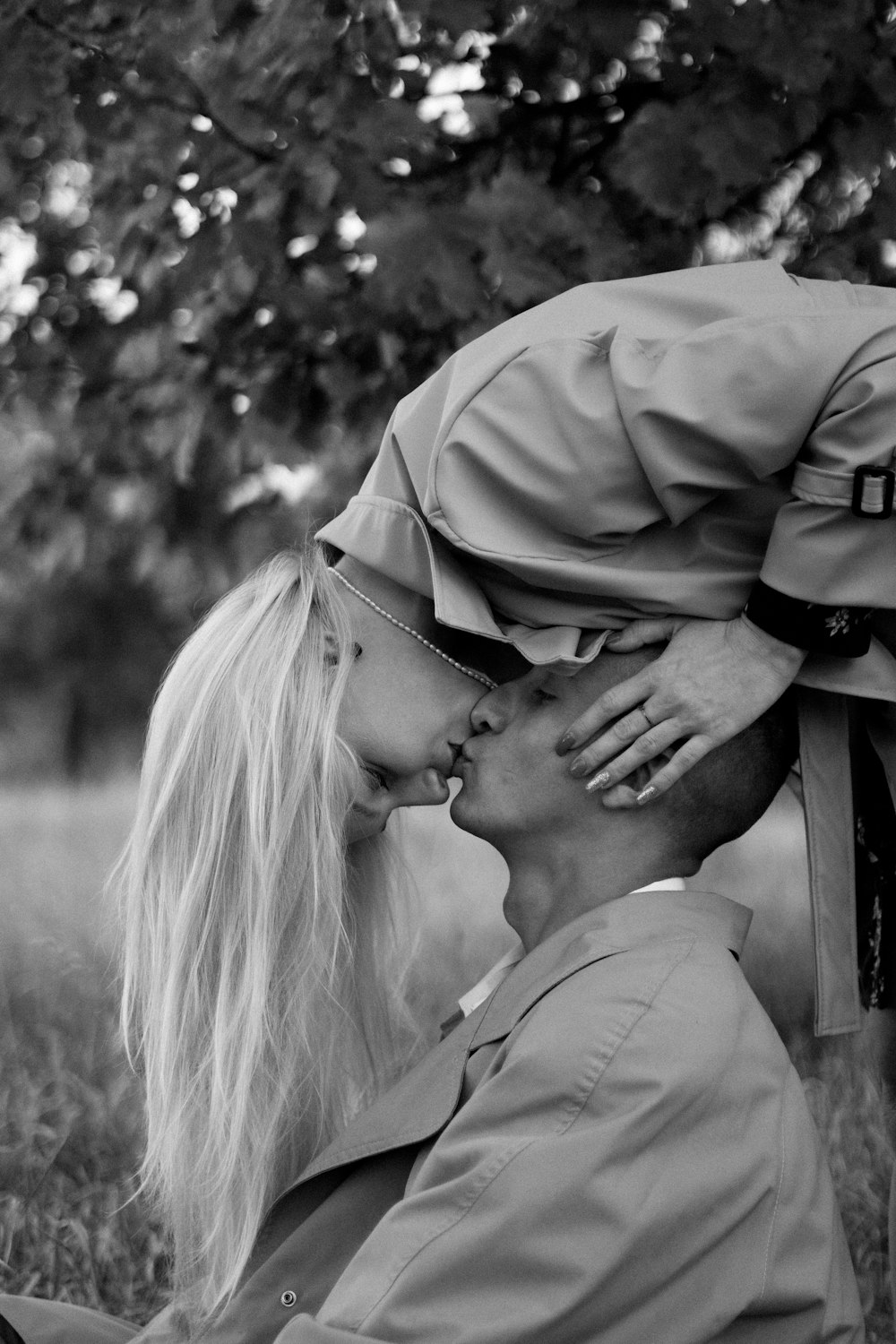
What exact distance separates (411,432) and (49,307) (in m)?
1.90

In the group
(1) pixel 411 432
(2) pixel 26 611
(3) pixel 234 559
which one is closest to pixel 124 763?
(2) pixel 26 611

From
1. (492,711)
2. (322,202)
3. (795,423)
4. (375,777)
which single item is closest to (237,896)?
(375,777)

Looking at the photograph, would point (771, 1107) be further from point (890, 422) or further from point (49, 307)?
point (49, 307)

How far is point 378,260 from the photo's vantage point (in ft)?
9.46

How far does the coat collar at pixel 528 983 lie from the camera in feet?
6.04

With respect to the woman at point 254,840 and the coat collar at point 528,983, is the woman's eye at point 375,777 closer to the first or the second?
the woman at point 254,840

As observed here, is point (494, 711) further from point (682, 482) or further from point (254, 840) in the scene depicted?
point (682, 482)

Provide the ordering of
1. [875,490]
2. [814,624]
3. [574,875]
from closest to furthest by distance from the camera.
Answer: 1. [875,490]
2. [814,624]
3. [574,875]

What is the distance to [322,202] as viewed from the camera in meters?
3.05

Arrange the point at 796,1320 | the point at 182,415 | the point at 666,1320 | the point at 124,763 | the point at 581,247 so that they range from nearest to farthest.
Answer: the point at 666,1320 → the point at 796,1320 → the point at 581,247 → the point at 182,415 → the point at 124,763

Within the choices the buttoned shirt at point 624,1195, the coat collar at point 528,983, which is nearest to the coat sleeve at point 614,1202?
the buttoned shirt at point 624,1195

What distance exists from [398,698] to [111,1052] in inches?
76.8

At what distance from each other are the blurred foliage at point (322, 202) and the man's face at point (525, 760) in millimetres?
698

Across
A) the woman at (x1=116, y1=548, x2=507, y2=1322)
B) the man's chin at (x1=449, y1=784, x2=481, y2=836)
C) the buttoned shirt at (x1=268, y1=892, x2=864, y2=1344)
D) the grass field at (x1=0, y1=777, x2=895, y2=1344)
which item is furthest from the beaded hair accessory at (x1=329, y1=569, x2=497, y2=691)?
the grass field at (x1=0, y1=777, x2=895, y2=1344)
